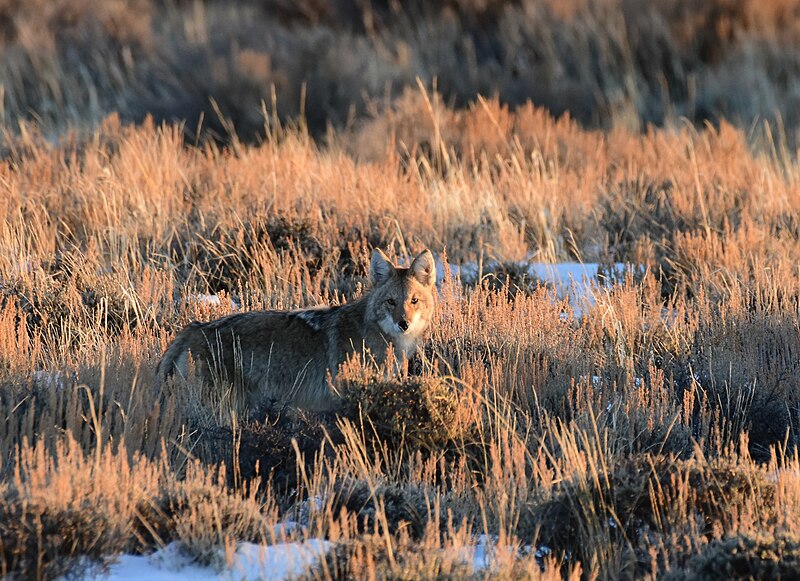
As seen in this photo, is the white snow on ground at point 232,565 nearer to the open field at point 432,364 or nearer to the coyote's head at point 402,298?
the open field at point 432,364

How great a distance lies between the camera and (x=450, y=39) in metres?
22.2

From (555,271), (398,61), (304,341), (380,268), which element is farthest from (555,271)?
(398,61)

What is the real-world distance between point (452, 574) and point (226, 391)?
2.62 metres

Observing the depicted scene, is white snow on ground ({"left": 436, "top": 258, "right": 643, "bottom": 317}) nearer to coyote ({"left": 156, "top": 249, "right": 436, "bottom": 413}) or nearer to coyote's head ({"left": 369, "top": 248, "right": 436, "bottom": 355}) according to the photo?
coyote's head ({"left": 369, "top": 248, "right": 436, "bottom": 355})

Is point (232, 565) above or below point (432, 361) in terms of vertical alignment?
below

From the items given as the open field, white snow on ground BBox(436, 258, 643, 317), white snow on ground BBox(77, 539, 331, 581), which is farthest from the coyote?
white snow on ground BBox(436, 258, 643, 317)

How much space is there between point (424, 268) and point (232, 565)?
130 inches

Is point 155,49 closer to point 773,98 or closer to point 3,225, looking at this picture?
point 773,98

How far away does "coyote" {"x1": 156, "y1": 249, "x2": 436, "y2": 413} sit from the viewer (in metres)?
6.46

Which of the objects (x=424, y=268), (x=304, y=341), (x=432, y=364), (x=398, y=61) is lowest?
(x=432, y=364)

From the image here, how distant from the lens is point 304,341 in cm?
671

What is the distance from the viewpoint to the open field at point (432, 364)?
14.6ft

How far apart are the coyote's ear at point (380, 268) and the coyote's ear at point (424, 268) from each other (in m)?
0.16

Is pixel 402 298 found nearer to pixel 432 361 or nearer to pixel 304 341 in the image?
pixel 432 361
